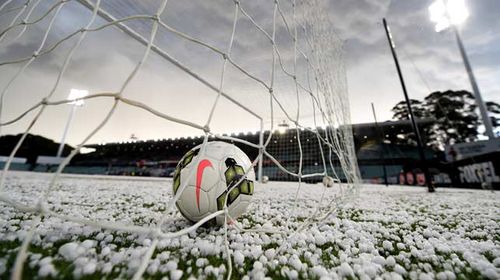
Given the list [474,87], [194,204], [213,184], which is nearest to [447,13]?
[474,87]

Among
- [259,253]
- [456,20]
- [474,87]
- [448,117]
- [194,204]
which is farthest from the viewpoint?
[448,117]

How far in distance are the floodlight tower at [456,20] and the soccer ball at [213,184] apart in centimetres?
1264

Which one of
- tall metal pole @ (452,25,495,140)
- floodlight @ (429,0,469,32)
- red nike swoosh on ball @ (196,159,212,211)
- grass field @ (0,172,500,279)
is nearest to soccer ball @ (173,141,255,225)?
red nike swoosh on ball @ (196,159,212,211)

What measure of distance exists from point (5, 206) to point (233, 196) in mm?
1860

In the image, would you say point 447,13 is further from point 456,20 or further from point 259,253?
point 259,253

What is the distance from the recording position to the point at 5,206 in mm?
1762

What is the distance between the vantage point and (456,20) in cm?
985

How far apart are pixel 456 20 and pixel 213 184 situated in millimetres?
13811

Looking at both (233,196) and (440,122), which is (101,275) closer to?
(233,196)

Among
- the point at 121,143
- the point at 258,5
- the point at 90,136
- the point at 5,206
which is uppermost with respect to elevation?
the point at 121,143

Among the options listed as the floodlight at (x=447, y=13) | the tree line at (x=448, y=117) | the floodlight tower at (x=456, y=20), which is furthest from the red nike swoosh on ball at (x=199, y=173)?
the tree line at (x=448, y=117)

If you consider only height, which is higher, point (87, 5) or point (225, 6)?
point (225, 6)

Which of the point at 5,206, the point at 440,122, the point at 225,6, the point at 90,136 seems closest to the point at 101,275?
the point at 90,136

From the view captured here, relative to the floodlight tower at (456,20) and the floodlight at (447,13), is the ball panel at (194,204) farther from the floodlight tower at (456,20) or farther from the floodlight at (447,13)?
the floodlight at (447,13)
